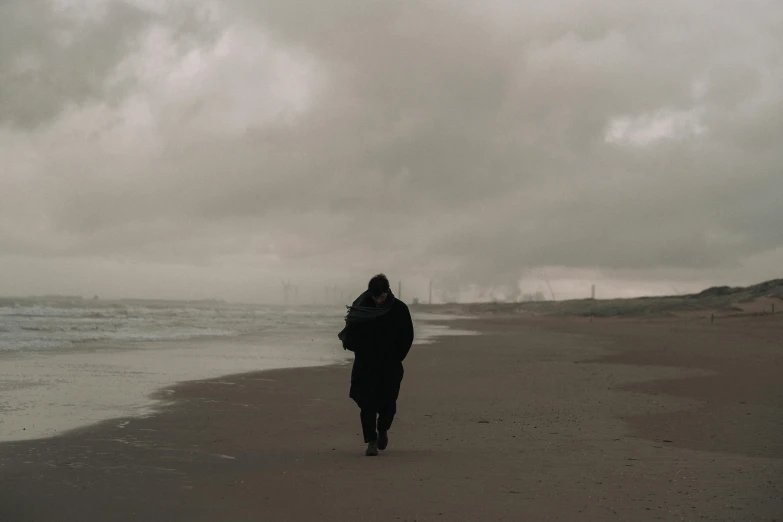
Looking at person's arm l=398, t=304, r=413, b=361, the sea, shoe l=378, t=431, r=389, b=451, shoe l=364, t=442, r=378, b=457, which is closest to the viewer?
shoe l=364, t=442, r=378, b=457

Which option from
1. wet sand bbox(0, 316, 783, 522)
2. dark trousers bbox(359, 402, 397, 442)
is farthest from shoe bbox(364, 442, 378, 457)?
wet sand bbox(0, 316, 783, 522)

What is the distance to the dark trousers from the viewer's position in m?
7.37

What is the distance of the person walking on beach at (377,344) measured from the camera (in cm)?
758

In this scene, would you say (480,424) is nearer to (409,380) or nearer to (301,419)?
(301,419)

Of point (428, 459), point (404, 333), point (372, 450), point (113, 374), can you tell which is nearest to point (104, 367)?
point (113, 374)

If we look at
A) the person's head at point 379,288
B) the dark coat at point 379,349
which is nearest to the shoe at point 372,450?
the dark coat at point 379,349

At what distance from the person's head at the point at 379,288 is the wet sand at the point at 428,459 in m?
1.62

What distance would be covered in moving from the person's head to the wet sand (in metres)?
1.62

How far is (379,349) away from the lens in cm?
767

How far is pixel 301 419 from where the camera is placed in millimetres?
9805

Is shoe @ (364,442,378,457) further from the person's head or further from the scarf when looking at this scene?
the person's head

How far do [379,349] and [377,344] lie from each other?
2.3 inches

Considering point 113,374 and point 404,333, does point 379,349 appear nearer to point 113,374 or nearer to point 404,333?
point 404,333

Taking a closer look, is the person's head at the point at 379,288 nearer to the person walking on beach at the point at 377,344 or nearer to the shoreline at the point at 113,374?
the person walking on beach at the point at 377,344
